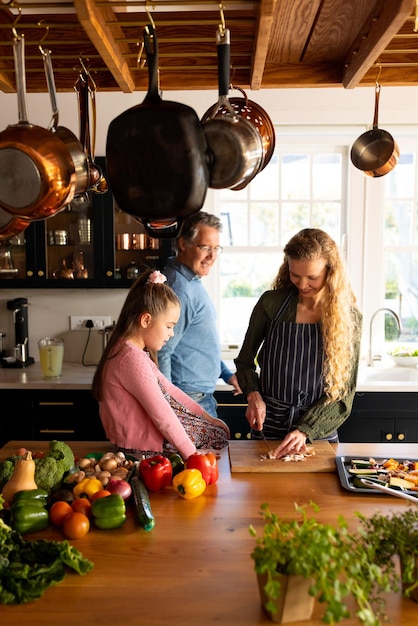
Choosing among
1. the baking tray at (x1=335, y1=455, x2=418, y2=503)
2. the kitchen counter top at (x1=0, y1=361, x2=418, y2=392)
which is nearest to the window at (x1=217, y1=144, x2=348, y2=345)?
the kitchen counter top at (x1=0, y1=361, x2=418, y2=392)

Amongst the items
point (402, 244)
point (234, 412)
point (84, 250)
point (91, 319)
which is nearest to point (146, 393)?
point (234, 412)

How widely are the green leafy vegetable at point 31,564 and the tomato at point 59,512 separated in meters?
0.13

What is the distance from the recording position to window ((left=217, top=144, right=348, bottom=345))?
13.5 feet

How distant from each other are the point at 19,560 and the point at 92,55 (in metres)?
1.31

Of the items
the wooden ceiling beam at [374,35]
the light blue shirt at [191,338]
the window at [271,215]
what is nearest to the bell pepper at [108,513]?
the light blue shirt at [191,338]

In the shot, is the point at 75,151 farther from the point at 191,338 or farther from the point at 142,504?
the point at 191,338

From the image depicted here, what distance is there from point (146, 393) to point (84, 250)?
2.00m

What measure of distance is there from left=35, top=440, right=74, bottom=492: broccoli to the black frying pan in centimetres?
78

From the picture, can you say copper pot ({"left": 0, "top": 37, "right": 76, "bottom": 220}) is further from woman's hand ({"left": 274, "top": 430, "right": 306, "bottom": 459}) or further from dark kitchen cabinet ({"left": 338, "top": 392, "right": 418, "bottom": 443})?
dark kitchen cabinet ({"left": 338, "top": 392, "right": 418, "bottom": 443})

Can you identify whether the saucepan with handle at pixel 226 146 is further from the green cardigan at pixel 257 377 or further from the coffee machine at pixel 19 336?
the coffee machine at pixel 19 336

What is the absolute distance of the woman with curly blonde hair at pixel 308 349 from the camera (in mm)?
2301

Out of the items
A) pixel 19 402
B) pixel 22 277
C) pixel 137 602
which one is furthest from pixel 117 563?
pixel 22 277

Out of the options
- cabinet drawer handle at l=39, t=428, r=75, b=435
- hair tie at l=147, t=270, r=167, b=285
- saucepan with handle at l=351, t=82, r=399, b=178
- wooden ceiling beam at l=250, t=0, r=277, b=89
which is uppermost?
wooden ceiling beam at l=250, t=0, r=277, b=89

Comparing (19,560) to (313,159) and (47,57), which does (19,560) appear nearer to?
(47,57)
